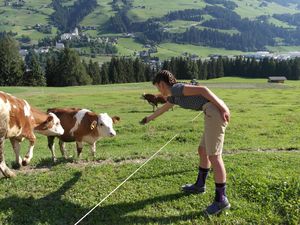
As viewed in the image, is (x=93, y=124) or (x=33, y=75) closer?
(x=93, y=124)

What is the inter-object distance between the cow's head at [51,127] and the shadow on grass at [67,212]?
3.88 m

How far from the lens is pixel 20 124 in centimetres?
1188

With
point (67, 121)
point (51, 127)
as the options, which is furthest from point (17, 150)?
point (67, 121)

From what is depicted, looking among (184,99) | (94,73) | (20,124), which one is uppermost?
(184,99)

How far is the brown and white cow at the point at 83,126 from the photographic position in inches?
528

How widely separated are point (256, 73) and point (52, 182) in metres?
134

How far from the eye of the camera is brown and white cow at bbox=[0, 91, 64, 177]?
11.0 meters

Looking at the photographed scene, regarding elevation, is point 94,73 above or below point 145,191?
below

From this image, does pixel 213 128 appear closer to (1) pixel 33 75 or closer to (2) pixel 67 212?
(2) pixel 67 212

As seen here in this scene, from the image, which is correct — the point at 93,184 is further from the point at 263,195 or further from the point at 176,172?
the point at 263,195

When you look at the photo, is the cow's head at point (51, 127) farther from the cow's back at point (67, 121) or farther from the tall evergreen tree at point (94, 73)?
the tall evergreen tree at point (94, 73)

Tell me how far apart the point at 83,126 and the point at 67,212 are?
199 inches

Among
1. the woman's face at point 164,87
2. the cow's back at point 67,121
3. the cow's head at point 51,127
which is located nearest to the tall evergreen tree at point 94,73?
the cow's back at point 67,121

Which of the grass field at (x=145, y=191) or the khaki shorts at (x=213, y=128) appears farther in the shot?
the grass field at (x=145, y=191)
